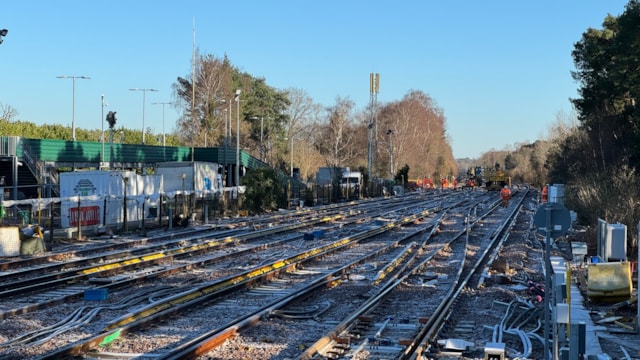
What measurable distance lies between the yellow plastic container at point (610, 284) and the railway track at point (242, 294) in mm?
3932

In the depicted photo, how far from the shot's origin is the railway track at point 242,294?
10.2 meters

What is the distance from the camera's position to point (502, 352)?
8.70 meters

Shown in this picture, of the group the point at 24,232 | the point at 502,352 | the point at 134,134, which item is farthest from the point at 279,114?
the point at 502,352

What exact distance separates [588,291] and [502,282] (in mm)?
2804

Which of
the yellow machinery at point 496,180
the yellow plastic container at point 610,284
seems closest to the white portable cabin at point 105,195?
the yellow plastic container at point 610,284

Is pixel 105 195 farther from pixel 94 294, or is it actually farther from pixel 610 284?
pixel 610 284

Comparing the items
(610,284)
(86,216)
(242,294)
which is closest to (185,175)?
(86,216)

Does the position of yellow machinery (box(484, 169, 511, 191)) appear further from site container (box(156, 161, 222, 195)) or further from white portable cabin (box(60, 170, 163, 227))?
white portable cabin (box(60, 170, 163, 227))

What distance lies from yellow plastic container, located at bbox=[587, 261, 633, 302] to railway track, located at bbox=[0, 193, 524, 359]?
12.9 feet

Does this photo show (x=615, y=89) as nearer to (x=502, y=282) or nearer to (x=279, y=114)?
(x=502, y=282)

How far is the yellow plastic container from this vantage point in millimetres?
13844

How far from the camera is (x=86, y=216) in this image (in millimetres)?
27109

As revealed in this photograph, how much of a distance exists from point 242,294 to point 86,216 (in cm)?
1440

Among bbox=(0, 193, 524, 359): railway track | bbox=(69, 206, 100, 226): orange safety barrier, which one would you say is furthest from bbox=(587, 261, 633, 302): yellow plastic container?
bbox=(69, 206, 100, 226): orange safety barrier
